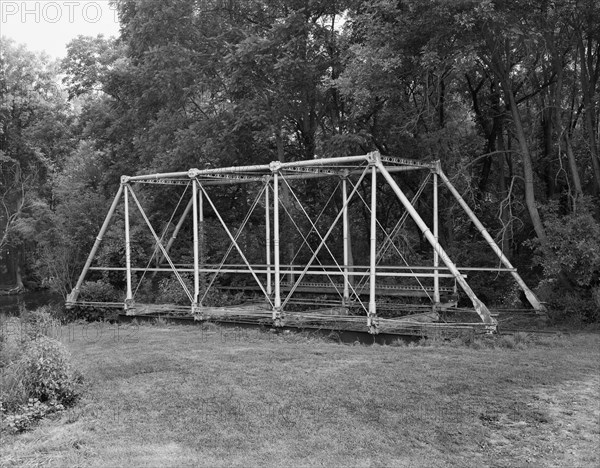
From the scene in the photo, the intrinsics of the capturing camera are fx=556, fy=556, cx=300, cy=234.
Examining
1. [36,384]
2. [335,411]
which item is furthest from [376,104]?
[36,384]

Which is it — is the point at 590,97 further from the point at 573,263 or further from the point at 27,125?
the point at 27,125

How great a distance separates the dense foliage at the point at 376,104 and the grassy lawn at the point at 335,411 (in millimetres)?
4609

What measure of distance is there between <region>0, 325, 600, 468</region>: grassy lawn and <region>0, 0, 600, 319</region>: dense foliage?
181 inches

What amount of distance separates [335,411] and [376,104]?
10963 mm

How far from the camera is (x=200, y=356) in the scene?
29.8ft

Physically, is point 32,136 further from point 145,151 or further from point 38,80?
point 145,151

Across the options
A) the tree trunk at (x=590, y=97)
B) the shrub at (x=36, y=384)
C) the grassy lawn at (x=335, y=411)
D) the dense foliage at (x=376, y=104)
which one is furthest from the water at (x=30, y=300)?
the tree trunk at (x=590, y=97)

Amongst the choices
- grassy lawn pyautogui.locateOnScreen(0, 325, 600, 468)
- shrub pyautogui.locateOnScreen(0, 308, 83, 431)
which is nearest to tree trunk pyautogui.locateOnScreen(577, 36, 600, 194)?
grassy lawn pyautogui.locateOnScreen(0, 325, 600, 468)

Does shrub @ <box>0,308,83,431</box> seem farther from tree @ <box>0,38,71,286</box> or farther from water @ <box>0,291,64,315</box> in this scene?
tree @ <box>0,38,71,286</box>

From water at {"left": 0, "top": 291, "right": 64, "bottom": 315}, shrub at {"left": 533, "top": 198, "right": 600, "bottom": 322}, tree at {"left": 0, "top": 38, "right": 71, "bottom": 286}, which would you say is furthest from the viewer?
tree at {"left": 0, "top": 38, "right": 71, "bottom": 286}

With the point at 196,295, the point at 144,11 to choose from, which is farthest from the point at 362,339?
the point at 144,11

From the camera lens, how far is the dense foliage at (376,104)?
11.5 meters

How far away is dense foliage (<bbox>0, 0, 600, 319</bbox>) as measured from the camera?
37.8ft

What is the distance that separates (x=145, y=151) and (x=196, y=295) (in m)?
8.11
